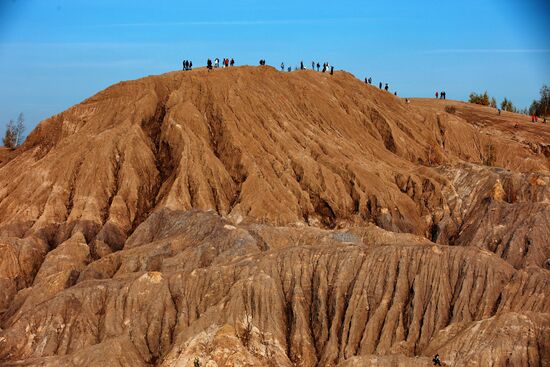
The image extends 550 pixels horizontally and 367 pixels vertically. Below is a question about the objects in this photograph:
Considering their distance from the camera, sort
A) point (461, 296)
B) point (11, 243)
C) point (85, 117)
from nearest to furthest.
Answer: point (461, 296), point (11, 243), point (85, 117)

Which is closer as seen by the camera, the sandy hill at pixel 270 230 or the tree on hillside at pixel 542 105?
the sandy hill at pixel 270 230

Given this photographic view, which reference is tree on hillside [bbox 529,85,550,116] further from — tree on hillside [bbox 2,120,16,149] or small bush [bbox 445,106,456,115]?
tree on hillside [bbox 2,120,16,149]

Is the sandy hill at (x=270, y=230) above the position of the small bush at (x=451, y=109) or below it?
below

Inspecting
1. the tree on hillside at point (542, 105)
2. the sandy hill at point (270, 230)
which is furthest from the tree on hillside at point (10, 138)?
the tree on hillside at point (542, 105)

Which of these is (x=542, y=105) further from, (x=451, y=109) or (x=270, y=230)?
(x=270, y=230)

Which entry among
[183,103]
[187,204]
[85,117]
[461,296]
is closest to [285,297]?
[461,296]

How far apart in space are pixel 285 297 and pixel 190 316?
699 centimetres

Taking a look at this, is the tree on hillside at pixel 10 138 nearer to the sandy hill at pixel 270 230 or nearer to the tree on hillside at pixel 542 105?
the sandy hill at pixel 270 230

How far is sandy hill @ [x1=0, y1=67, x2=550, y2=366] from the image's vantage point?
6369 cm

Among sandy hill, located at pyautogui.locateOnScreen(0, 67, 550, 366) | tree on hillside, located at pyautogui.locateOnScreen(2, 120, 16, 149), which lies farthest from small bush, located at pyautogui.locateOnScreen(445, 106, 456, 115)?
tree on hillside, located at pyautogui.locateOnScreen(2, 120, 16, 149)

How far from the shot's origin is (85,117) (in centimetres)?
10569

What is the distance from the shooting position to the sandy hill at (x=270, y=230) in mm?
63688

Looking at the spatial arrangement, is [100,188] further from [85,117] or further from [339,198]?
[339,198]

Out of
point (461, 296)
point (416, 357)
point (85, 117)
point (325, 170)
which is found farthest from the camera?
point (85, 117)
